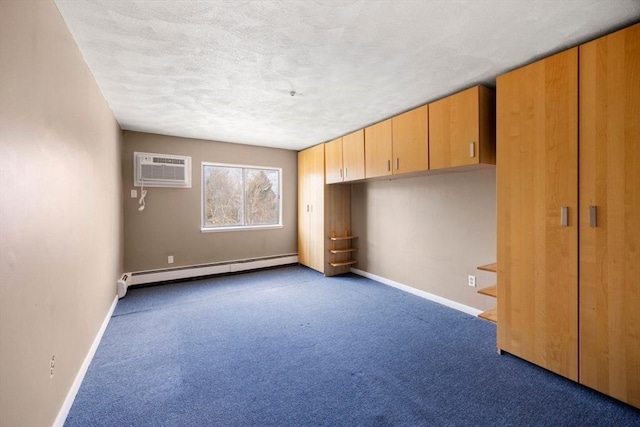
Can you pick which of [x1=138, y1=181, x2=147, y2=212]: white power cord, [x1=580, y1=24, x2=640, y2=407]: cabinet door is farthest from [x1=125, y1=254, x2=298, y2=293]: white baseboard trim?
[x1=580, y1=24, x2=640, y2=407]: cabinet door

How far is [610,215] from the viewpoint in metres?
1.76

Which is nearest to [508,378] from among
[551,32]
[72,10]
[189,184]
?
[551,32]

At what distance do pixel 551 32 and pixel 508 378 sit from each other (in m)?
2.36

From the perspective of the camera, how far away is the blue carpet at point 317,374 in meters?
1.67

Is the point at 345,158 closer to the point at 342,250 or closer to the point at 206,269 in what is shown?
the point at 342,250

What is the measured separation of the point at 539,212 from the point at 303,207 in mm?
3843

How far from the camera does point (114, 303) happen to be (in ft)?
11.1

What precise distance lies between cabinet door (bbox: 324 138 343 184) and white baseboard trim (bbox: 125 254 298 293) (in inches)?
73.5

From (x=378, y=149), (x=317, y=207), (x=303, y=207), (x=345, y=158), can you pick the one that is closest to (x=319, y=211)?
(x=317, y=207)

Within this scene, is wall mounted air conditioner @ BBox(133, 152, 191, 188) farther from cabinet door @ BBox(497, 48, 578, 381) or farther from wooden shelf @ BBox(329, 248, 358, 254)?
cabinet door @ BBox(497, 48, 578, 381)

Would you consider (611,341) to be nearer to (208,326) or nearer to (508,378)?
(508,378)

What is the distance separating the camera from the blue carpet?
5.49ft

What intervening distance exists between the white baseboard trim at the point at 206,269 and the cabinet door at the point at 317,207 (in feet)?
2.23

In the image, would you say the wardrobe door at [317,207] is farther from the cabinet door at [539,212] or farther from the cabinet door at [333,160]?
the cabinet door at [539,212]
